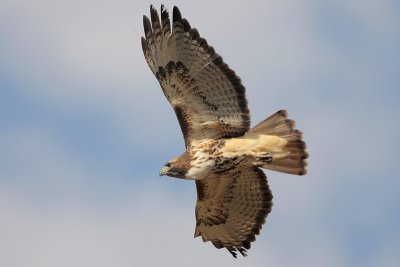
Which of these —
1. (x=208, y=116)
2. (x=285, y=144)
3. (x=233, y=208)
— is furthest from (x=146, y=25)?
(x=233, y=208)

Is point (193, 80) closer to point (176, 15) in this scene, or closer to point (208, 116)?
point (208, 116)

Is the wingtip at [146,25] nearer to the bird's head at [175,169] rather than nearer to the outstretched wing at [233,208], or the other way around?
the bird's head at [175,169]

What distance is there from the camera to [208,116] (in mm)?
15156

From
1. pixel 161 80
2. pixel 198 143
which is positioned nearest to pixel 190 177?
pixel 198 143

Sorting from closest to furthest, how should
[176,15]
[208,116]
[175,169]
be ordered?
[175,169] → [176,15] → [208,116]

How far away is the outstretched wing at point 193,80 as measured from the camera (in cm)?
1488

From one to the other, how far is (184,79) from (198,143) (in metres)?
0.97

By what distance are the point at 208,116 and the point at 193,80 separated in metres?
0.60

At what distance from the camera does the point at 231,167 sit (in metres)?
15.0

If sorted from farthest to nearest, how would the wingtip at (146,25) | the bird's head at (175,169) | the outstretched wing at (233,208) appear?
the outstretched wing at (233,208) < the wingtip at (146,25) < the bird's head at (175,169)

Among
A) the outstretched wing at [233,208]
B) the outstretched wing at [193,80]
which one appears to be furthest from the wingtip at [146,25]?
the outstretched wing at [233,208]

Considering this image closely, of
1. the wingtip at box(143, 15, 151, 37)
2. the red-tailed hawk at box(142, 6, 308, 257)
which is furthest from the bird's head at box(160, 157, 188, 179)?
the wingtip at box(143, 15, 151, 37)

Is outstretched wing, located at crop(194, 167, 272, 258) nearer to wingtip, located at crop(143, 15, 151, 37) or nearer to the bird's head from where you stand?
the bird's head

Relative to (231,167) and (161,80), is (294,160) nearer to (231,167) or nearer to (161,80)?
(231,167)
